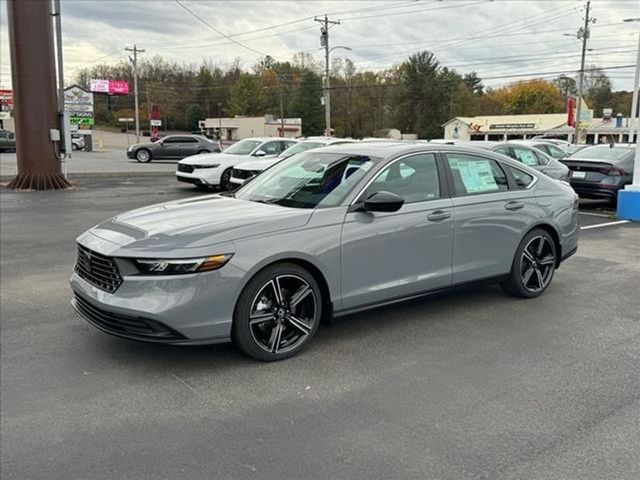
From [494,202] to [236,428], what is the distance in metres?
3.45

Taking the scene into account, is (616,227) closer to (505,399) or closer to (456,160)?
(456,160)

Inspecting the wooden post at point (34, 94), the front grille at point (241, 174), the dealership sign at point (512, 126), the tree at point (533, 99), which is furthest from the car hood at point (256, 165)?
the tree at point (533, 99)

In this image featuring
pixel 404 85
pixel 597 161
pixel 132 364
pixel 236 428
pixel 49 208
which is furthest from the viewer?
pixel 404 85

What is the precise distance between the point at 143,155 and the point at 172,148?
1844 mm

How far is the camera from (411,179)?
5148 mm

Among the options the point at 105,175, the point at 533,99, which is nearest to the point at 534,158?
the point at 105,175

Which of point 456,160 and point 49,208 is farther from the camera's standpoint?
point 49,208

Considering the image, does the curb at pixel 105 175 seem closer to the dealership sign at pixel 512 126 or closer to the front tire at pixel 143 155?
the front tire at pixel 143 155

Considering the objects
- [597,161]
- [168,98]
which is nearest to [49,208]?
[597,161]

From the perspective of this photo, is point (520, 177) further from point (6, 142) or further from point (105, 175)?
point (6, 142)

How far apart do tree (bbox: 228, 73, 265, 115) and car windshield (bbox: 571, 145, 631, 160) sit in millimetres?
97665

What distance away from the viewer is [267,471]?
9.61 ft

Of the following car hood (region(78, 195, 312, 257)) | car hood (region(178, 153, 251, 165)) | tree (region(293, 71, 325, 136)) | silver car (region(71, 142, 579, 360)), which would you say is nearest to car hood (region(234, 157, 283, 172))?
car hood (region(178, 153, 251, 165))

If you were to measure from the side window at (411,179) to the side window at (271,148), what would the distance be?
1233cm
